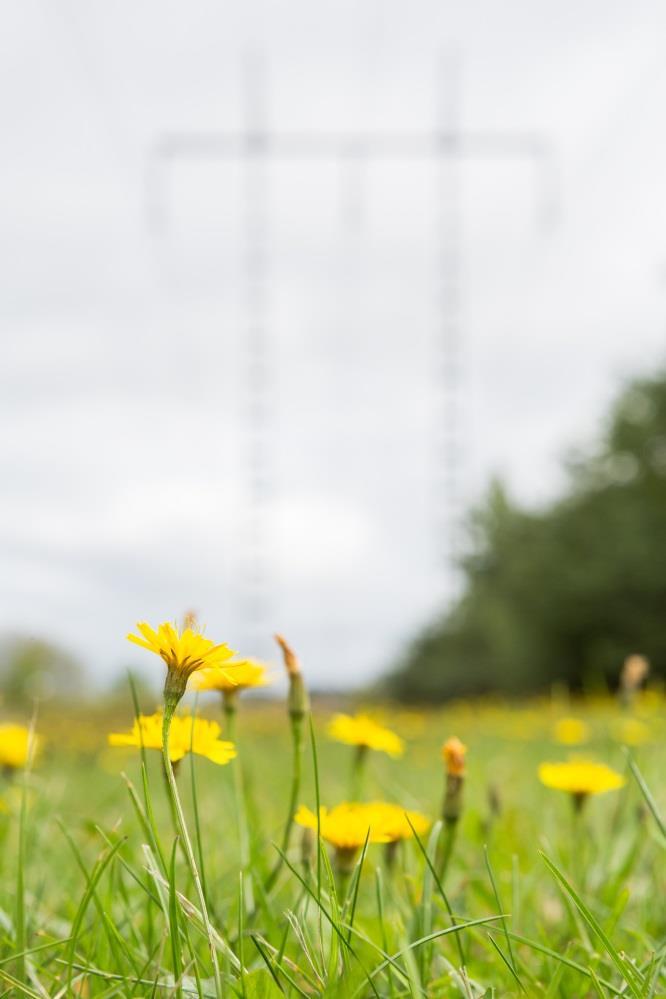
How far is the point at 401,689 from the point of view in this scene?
20.6m

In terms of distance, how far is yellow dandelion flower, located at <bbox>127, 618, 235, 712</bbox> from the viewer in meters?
0.68

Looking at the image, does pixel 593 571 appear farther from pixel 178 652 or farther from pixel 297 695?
pixel 178 652

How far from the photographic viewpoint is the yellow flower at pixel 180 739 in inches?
31.8

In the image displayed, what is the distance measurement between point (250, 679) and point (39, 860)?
0.85 meters

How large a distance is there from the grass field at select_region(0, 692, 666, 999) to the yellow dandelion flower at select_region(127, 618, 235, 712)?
0.26 ft

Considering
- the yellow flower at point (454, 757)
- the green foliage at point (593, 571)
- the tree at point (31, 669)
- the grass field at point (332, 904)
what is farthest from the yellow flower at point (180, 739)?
the green foliage at point (593, 571)

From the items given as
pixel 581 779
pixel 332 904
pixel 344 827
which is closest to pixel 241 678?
pixel 344 827

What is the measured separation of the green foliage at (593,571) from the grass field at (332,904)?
13148 millimetres

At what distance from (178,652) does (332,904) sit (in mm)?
245

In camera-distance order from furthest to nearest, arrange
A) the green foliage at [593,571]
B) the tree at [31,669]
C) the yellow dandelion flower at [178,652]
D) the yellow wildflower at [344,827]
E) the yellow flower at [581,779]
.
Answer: the green foliage at [593,571] < the tree at [31,669] < the yellow flower at [581,779] < the yellow wildflower at [344,827] < the yellow dandelion flower at [178,652]

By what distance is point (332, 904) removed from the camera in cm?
76

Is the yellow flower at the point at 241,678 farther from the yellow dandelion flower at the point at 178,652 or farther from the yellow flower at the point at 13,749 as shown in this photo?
the yellow flower at the point at 13,749

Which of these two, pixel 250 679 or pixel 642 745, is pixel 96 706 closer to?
pixel 642 745

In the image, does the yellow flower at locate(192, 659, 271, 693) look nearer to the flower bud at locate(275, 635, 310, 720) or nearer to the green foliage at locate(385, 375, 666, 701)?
the flower bud at locate(275, 635, 310, 720)
